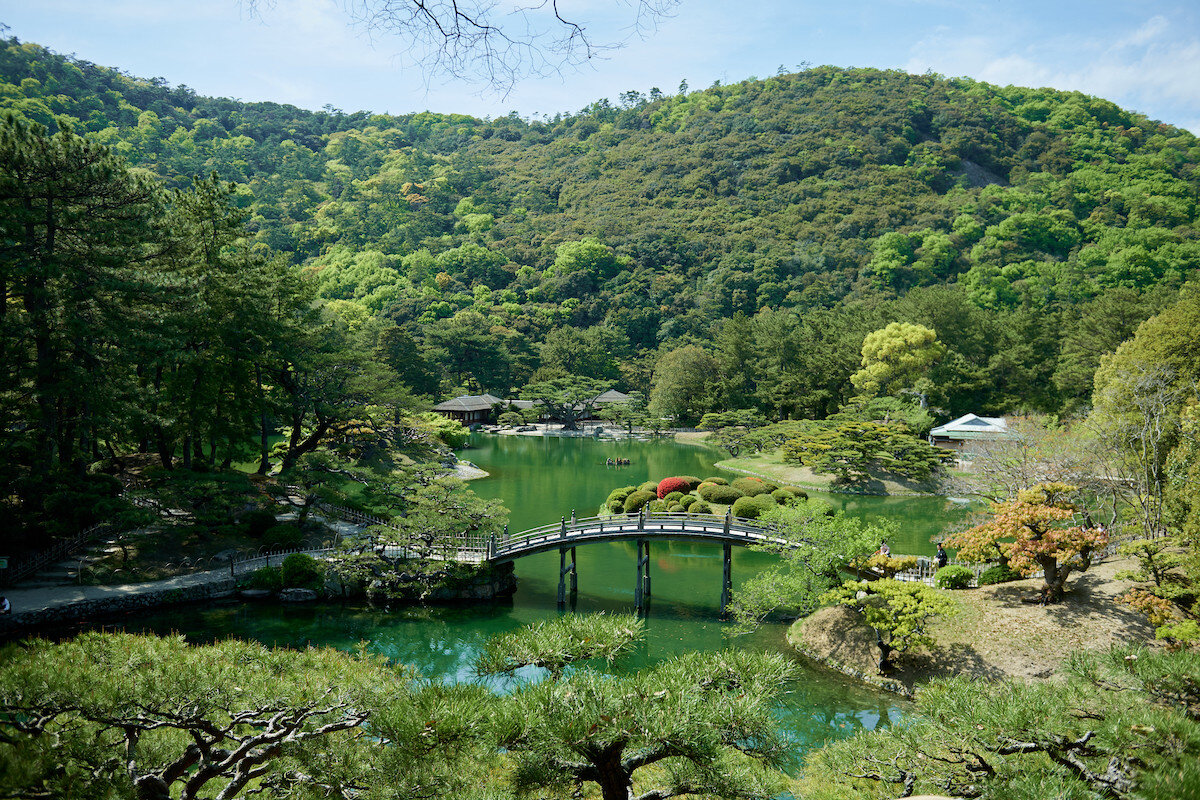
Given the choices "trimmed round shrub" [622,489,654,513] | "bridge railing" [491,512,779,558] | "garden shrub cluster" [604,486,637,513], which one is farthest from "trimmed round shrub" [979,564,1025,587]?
"garden shrub cluster" [604,486,637,513]

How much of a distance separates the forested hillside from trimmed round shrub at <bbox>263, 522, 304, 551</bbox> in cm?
2716

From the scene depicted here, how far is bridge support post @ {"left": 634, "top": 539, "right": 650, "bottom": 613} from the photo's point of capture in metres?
18.5

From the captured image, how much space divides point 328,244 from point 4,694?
85131 mm

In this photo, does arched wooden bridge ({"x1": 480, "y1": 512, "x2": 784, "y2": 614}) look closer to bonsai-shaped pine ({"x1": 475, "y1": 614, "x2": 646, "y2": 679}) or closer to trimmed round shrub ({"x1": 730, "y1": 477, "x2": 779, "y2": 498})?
trimmed round shrub ({"x1": 730, "y1": 477, "x2": 779, "y2": 498})

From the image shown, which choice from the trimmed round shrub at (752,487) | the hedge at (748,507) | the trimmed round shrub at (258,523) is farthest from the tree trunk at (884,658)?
the trimmed round shrub at (258,523)

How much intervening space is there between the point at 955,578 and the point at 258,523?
1944 centimetres

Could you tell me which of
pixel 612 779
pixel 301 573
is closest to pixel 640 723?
pixel 612 779

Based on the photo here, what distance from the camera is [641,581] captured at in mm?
18609

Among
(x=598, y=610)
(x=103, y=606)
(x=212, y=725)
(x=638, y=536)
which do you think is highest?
(x=212, y=725)

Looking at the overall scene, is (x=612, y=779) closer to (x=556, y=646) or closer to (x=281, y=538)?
(x=556, y=646)

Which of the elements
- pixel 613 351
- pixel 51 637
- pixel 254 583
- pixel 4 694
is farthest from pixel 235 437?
pixel 613 351

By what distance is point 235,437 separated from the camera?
22.9 m

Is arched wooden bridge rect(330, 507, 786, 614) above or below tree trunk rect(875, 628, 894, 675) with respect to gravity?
above

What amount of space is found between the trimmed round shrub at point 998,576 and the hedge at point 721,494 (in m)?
10.7
